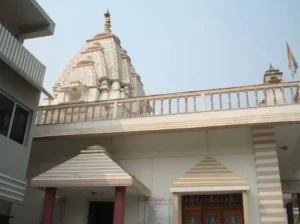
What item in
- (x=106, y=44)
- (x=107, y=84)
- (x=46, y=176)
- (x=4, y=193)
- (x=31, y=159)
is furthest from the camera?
(x=106, y=44)

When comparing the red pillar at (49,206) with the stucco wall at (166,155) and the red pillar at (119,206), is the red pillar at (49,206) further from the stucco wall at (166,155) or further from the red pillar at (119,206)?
the stucco wall at (166,155)

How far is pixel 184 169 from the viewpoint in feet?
29.0

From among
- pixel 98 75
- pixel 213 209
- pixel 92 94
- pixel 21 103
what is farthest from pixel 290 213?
pixel 21 103

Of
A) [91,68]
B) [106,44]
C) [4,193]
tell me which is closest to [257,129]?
[4,193]

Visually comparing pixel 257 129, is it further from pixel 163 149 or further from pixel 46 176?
pixel 46 176

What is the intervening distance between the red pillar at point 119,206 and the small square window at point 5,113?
2.81 m

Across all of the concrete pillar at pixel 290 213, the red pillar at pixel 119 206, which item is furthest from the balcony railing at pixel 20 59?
the concrete pillar at pixel 290 213

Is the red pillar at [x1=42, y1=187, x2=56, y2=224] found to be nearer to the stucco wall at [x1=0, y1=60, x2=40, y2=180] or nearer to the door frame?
the stucco wall at [x1=0, y1=60, x2=40, y2=180]

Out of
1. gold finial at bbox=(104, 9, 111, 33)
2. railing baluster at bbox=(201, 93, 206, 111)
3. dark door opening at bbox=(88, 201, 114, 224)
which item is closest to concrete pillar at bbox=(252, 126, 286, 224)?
railing baluster at bbox=(201, 93, 206, 111)

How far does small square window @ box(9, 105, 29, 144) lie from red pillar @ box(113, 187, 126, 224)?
2.63 m

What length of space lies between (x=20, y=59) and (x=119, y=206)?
12.9 feet

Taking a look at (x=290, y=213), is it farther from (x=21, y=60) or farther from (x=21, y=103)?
(x=21, y=60)

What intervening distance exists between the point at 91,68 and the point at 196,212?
8505mm

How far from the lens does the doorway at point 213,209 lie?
27.5 feet
